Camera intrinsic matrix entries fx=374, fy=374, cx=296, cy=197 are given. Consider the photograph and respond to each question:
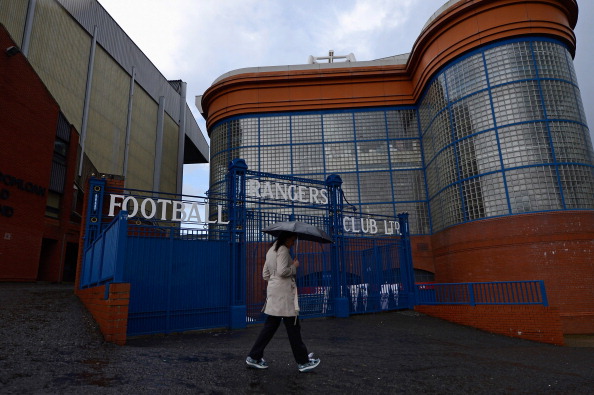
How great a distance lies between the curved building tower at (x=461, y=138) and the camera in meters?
13.8

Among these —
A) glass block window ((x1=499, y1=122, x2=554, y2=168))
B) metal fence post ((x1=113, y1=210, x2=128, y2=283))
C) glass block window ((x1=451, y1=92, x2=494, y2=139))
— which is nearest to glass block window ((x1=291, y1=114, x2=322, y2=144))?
glass block window ((x1=451, y1=92, x2=494, y2=139))

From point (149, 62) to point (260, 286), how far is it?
31.5m

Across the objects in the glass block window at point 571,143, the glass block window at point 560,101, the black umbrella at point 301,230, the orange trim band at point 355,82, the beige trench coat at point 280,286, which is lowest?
the beige trench coat at point 280,286

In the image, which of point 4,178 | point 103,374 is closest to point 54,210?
point 4,178

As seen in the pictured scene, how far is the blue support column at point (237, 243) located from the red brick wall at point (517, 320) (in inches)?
251

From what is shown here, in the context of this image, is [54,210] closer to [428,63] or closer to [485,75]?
[428,63]

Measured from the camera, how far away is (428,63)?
1853cm

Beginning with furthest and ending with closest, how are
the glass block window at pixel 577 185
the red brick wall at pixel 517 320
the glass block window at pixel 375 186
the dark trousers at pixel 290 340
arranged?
the glass block window at pixel 375 186
the glass block window at pixel 577 185
the red brick wall at pixel 517 320
the dark trousers at pixel 290 340

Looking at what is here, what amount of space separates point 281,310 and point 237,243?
4.88 metres

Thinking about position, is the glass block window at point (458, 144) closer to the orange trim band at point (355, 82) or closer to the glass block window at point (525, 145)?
the glass block window at point (525, 145)

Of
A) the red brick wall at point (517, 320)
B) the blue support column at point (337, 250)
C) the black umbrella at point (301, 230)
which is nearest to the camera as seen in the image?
the black umbrella at point (301, 230)

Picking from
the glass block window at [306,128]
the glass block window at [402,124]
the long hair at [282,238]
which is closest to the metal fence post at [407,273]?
the glass block window at [402,124]

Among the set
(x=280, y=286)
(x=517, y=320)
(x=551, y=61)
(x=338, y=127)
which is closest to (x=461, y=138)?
(x=551, y=61)

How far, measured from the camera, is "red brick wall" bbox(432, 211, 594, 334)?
12609 mm
